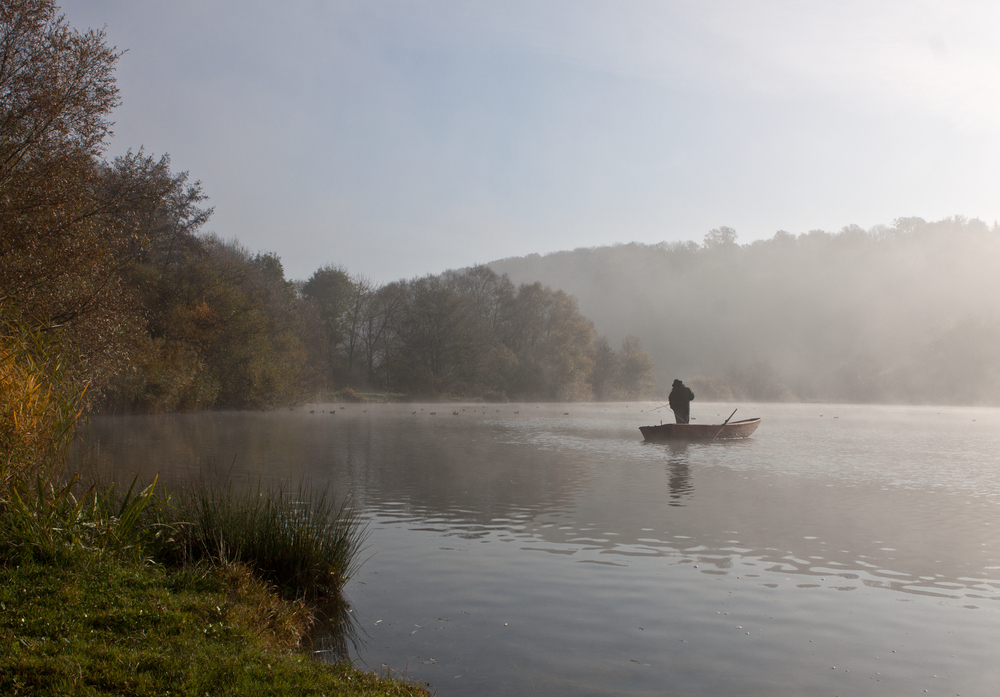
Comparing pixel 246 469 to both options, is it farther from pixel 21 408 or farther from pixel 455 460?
pixel 21 408

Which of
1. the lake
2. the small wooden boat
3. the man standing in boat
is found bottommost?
the lake

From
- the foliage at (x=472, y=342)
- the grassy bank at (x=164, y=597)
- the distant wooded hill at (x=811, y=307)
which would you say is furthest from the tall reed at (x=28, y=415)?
the distant wooded hill at (x=811, y=307)

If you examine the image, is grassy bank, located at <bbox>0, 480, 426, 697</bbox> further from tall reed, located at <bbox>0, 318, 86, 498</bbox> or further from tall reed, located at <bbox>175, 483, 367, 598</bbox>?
tall reed, located at <bbox>0, 318, 86, 498</bbox>

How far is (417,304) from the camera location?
65.2 metres

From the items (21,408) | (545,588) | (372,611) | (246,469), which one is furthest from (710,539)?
(246,469)

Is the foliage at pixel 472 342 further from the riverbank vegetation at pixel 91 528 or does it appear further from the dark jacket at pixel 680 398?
the riverbank vegetation at pixel 91 528

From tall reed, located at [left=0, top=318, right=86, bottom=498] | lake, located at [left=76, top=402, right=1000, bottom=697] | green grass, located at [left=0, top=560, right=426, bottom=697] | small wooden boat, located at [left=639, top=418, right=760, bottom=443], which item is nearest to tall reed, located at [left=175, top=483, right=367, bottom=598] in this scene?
lake, located at [left=76, top=402, right=1000, bottom=697]

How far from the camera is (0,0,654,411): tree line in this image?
13836 mm

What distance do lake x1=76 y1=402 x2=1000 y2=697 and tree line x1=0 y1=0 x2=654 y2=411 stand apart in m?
3.85

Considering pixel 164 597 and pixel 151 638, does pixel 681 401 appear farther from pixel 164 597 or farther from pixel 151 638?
pixel 151 638

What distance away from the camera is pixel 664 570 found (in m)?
8.62

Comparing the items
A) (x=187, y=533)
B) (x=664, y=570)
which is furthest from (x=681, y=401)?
(x=187, y=533)

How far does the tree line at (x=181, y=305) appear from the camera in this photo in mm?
13836

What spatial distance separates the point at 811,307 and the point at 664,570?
4414 inches
